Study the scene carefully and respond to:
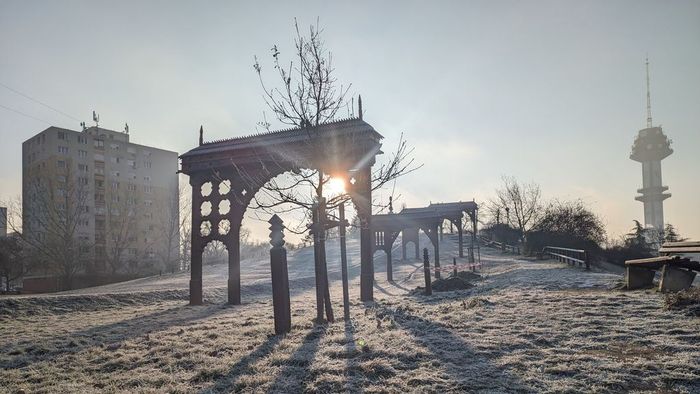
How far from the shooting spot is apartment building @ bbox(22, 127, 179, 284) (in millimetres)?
49656

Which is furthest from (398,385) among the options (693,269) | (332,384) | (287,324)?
(693,269)

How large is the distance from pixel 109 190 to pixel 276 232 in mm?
57340

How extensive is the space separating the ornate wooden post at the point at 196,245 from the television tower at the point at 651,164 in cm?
19964

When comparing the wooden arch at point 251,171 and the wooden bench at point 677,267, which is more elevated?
the wooden arch at point 251,171

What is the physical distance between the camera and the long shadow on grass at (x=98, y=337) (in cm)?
781

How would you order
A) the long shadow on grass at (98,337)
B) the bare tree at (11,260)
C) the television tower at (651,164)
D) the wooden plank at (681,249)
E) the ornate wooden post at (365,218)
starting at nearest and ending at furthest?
1. the long shadow on grass at (98,337)
2. the wooden plank at (681,249)
3. the ornate wooden post at (365,218)
4. the bare tree at (11,260)
5. the television tower at (651,164)

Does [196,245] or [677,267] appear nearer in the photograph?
[677,267]

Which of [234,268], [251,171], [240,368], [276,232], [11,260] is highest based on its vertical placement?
[251,171]

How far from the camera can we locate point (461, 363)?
571 cm

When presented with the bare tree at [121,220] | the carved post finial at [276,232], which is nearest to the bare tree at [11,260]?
the bare tree at [121,220]

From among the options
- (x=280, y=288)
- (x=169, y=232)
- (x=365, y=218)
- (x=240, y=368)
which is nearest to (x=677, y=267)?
(x=365, y=218)

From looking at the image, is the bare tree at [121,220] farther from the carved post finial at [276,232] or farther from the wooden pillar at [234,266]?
the carved post finial at [276,232]

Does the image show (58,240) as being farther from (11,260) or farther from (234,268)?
(234,268)

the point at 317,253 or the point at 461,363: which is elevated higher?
the point at 317,253
